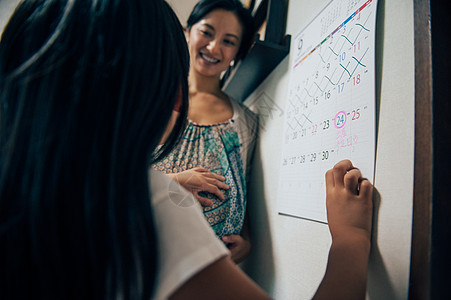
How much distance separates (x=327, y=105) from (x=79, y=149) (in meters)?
0.38

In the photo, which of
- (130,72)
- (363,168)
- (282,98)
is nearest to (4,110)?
(130,72)

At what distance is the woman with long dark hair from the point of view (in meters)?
0.24

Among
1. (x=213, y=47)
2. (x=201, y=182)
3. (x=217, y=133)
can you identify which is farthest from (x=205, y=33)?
(x=201, y=182)

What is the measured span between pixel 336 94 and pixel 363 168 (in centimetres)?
14

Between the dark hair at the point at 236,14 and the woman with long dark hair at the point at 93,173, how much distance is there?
1.82 feet

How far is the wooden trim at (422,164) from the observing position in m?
0.25

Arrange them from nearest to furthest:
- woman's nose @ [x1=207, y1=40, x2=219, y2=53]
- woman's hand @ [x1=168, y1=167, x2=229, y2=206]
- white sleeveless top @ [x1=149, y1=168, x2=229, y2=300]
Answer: white sleeveless top @ [x1=149, y1=168, x2=229, y2=300] < woman's hand @ [x1=168, y1=167, x2=229, y2=206] < woman's nose @ [x1=207, y1=40, x2=219, y2=53]

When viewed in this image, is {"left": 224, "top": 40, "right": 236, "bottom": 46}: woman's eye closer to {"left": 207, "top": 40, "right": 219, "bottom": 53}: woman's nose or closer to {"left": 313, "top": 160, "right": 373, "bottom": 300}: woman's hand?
{"left": 207, "top": 40, "right": 219, "bottom": 53}: woman's nose

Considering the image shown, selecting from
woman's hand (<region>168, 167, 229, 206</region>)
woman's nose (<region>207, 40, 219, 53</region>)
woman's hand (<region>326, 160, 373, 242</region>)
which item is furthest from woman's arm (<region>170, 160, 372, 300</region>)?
woman's nose (<region>207, 40, 219, 53</region>)

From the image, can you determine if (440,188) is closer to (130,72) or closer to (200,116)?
(130,72)

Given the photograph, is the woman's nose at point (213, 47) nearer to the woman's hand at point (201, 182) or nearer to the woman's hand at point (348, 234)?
the woman's hand at point (201, 182)

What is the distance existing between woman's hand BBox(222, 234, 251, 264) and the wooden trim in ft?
1.48

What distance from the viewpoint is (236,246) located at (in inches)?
27.0

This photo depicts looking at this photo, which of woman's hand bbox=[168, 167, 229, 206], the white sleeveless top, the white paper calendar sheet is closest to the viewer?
the white sleeveless top
